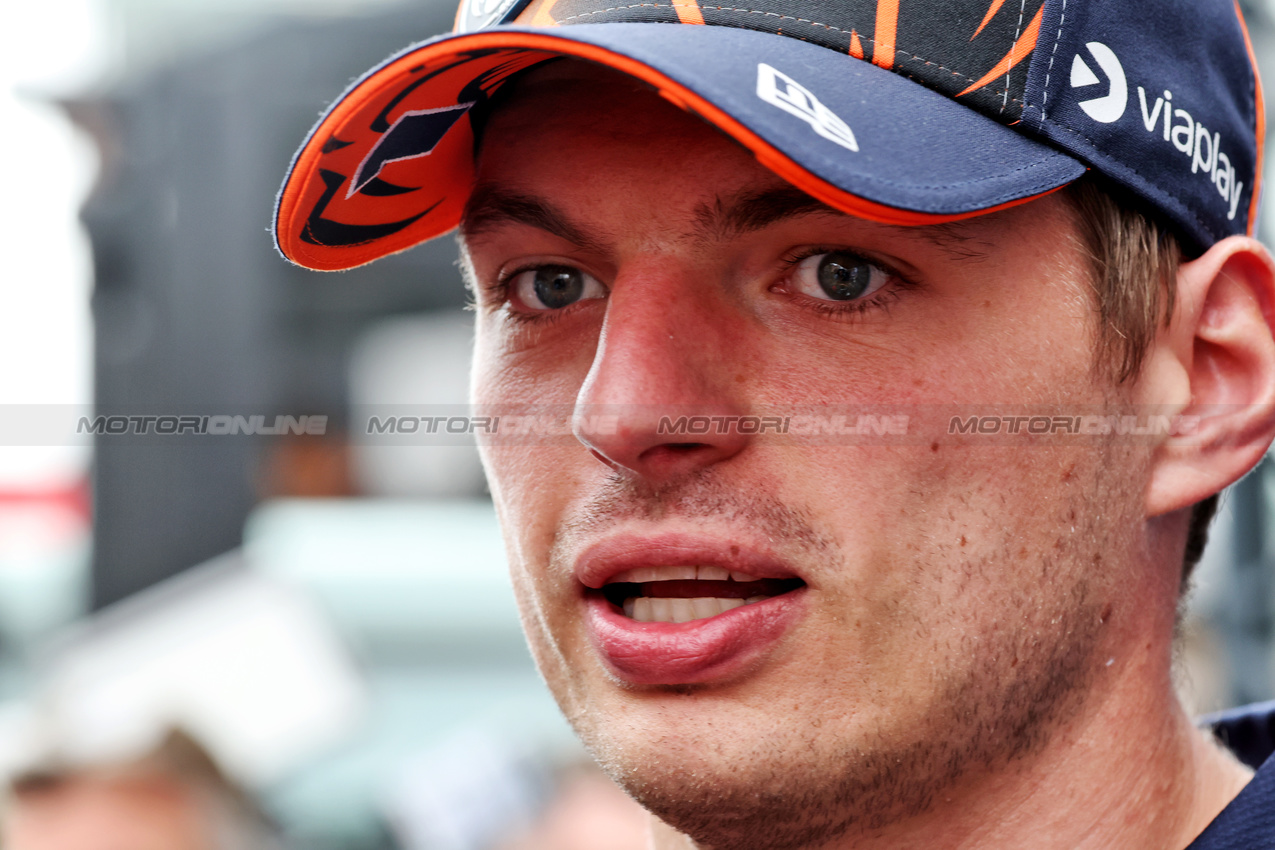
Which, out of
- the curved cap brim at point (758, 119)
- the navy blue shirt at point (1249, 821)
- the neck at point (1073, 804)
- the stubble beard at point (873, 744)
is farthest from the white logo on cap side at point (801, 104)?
the navy blue shirt at point (1249, 821)

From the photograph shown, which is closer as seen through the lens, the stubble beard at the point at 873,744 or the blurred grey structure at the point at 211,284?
the stubble beard at the point at 873,744

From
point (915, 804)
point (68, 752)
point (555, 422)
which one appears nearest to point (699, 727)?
point (915, 804)

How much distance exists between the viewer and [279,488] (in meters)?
4.69

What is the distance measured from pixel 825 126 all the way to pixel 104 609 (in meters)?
4.11

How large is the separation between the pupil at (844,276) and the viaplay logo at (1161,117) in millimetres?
263

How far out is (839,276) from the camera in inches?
49.5

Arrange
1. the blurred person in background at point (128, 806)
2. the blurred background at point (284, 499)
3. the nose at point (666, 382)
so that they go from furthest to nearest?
the blurred background at point (284, 499), the blurred person in background at point (128, 806), the nose at point (666, 382)

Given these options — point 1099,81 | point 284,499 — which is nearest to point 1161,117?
point 1099,81

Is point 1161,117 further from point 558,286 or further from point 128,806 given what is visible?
point 128,806

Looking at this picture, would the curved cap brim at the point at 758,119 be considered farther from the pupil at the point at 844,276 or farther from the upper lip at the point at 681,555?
the upper lip at the point at 681,555

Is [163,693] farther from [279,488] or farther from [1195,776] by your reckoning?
[1195,776]

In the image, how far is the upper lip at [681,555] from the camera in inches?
47.7

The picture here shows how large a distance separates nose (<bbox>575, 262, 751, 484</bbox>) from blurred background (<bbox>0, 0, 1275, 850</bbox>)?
285 cm
